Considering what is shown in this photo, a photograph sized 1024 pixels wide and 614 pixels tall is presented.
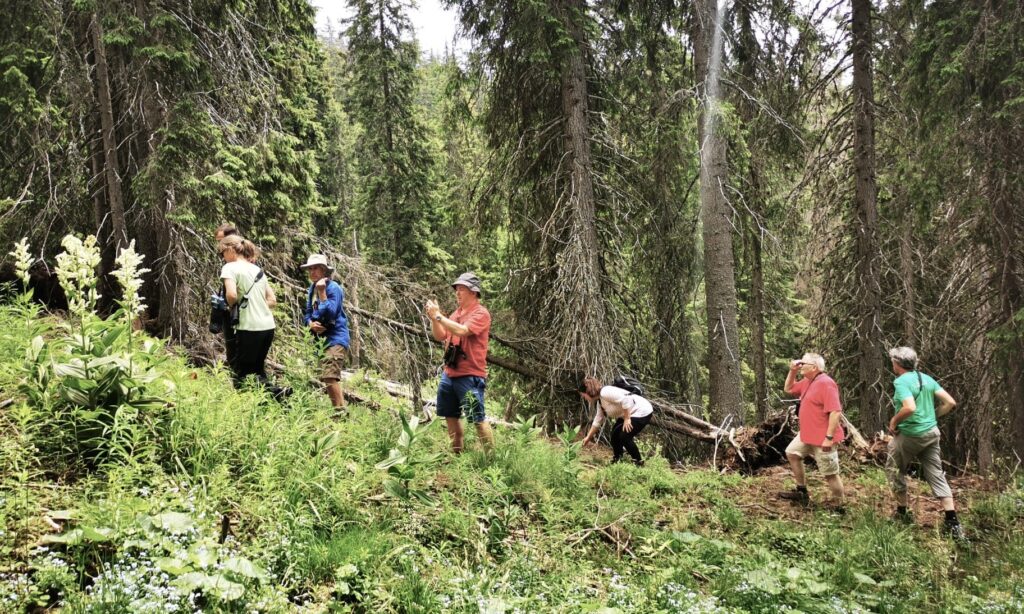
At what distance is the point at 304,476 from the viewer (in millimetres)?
3916

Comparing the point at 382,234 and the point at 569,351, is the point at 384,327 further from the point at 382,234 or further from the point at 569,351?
the point at 382,234

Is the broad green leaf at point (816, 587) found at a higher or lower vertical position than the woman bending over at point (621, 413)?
lower

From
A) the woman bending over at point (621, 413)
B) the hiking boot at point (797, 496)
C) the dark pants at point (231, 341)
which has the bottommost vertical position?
the hiking boot at point (797, 496)

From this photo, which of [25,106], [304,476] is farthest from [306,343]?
[25,106]

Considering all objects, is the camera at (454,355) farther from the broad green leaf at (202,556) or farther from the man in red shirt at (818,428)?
the man in red shirt at (818,428)

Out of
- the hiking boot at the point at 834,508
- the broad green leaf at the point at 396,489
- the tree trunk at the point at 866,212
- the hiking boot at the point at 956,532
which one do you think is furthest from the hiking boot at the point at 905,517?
the broad green leaf at the point at 396,489

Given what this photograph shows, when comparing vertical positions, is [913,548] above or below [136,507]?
below

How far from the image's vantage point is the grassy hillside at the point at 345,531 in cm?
292

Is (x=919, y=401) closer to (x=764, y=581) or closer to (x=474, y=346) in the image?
(x=764, y=581)

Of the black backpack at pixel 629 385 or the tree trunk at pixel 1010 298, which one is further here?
the tree trunk at pixel 1010 298

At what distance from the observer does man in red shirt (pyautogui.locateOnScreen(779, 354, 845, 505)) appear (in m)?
6.71

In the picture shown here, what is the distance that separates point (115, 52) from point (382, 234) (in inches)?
516

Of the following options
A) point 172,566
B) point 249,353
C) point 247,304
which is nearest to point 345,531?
point 172,566

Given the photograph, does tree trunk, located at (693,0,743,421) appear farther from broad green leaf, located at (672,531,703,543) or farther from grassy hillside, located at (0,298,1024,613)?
broad green leaf, located at (672,531,703,543)
